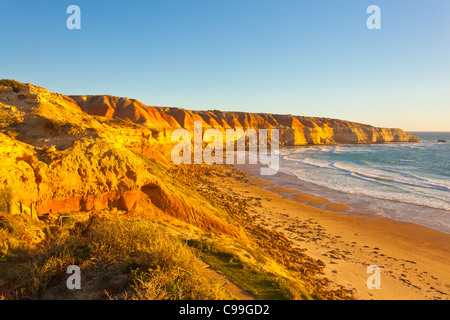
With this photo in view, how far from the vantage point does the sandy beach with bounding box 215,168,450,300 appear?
30.1 feet

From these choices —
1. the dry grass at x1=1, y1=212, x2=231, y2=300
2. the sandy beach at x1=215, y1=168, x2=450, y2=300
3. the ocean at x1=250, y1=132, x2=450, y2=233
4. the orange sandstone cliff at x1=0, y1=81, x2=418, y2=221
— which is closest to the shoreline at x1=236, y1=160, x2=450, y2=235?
the ocean at x1=250, y1=132, x2=450, y2=233

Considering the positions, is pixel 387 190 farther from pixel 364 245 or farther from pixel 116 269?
pixel 116 269

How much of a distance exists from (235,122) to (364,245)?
9039 cm

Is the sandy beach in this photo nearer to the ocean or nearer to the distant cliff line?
the ocean

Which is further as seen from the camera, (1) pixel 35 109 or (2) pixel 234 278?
(1) pixel 35 109

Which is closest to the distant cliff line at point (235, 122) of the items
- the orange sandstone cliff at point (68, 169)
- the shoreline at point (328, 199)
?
the shoreline at point (328, 199)

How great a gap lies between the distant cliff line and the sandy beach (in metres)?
27.1

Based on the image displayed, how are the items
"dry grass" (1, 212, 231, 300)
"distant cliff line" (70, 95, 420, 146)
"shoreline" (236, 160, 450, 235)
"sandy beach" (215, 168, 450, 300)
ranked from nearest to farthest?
"dry grass" (1, 212, 231, 300) → "sandy beach" (215, 168, 450, 300) → "shoreline" (236, 160, 450, 235) → "distant cliff line" (70, 95, 420, 146)
